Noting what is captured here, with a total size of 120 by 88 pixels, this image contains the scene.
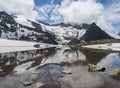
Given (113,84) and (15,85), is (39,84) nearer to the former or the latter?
(15,85)

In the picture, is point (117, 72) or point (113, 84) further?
point (117, 72)

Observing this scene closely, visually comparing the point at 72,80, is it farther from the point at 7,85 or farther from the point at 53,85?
the point at 7,85

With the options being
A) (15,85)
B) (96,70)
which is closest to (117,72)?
(96,70)

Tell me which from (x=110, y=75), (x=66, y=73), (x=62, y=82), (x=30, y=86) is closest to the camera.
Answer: (x=30, y=86)

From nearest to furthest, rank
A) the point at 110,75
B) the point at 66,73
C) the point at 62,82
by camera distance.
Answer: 1. the point at 62,82
2. the point at 110,75
3. the point at 66,73

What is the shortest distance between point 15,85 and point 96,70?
18.2 metres

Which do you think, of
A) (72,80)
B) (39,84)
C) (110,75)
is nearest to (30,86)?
(39,84)

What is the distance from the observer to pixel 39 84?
3231cm

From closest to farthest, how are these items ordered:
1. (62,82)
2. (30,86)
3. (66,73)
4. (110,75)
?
(30,86) → (62,82) → (110,75) → (66,73)

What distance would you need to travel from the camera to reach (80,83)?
109 ft

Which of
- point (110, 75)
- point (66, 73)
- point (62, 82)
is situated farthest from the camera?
point (66, 73)

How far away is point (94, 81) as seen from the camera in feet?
114

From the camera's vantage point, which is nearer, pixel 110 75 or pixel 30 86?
Result: pixel 30 86

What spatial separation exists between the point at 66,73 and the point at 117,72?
9.38m
